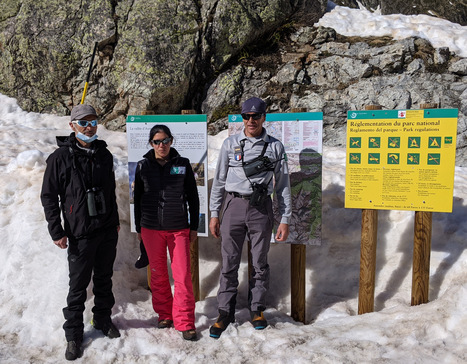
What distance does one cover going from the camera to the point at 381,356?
3.75 m

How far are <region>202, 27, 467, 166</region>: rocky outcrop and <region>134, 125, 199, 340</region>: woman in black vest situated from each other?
5.74 meters

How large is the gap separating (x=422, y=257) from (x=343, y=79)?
6613 mm

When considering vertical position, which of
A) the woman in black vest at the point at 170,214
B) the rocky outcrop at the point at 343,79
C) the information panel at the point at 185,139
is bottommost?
the woman in black vest at the point at 170,214

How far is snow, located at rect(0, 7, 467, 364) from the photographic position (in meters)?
3.95

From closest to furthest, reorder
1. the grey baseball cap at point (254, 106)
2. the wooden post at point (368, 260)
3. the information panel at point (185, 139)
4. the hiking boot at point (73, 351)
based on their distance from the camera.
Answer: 1. the hiking boot at point (73, 351)
2. the grey baseball cap at point (254, 106)
3. the wooden post at point (368, 260)
4. the information panel at point (185, 139)

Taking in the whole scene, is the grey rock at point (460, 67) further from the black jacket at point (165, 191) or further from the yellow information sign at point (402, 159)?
the black jacket at point (165, 191)

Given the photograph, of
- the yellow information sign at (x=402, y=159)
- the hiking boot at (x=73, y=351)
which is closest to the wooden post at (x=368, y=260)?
the yellow information sign at (x=402, y=159)

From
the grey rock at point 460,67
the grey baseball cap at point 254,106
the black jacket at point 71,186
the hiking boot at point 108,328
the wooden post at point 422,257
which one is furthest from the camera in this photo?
the grey rock at point 460,67

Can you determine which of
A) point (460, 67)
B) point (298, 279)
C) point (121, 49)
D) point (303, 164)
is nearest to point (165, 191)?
point (303, 164)

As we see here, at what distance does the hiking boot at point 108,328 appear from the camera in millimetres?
4273

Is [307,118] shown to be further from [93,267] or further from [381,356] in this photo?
[93,267]

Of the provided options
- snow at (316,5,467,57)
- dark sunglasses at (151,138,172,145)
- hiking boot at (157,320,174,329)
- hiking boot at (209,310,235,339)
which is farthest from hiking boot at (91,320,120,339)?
snow at (316,5,467,57)

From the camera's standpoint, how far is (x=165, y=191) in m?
4.34

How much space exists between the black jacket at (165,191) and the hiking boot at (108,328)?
3.96ft
